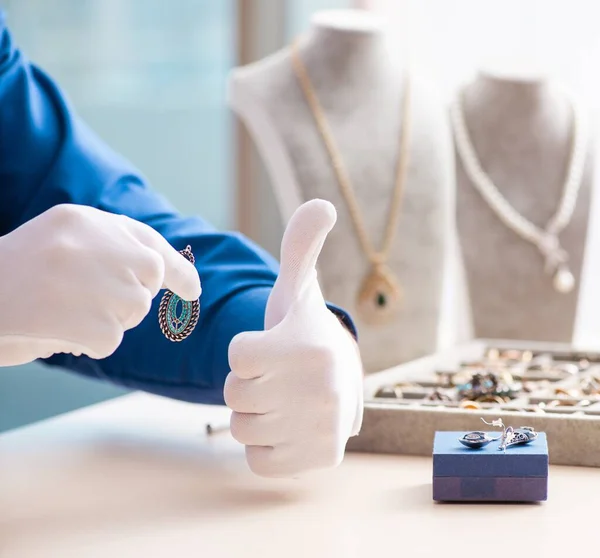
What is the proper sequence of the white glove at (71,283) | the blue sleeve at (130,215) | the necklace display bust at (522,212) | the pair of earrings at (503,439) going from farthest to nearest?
the necklace display bust at (522,212), the blue sleeve at (130,215), the pair of earrings at (503,439), the white glove at (71,283)

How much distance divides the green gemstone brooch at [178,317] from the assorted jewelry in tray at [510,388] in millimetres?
192

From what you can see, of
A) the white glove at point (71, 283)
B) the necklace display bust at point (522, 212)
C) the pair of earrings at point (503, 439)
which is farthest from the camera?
the necklace display bust at point (522, 212)

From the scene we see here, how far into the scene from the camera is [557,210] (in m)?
1.46

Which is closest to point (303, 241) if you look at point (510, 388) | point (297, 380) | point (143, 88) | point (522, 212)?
point (297, 380)

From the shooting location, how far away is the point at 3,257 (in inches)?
24.9

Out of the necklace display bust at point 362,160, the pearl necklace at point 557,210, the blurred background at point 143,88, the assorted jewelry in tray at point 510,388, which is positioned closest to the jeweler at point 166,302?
the assorted jewelry in tray at point 510,388

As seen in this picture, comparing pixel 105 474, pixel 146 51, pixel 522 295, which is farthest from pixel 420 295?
pixel 146 51

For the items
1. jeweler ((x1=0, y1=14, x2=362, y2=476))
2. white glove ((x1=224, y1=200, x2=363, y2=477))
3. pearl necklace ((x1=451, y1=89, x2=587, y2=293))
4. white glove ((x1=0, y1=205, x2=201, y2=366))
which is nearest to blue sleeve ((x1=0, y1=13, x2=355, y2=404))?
jeweler ((x1=0, y1=14, x2=362, y2=476))

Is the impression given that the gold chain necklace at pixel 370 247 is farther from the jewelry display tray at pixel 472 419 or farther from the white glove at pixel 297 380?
the white glove at pixel 297 380

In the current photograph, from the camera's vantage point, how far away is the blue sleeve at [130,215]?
87cm

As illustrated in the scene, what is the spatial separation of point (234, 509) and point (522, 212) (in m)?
0.84

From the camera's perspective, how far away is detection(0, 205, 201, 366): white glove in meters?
0.62

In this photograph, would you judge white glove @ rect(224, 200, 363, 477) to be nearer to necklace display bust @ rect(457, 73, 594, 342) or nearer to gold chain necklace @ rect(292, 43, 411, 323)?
gold chain necklace @ rect(292, 43, 411, 323)

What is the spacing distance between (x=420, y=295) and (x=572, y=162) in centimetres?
29
